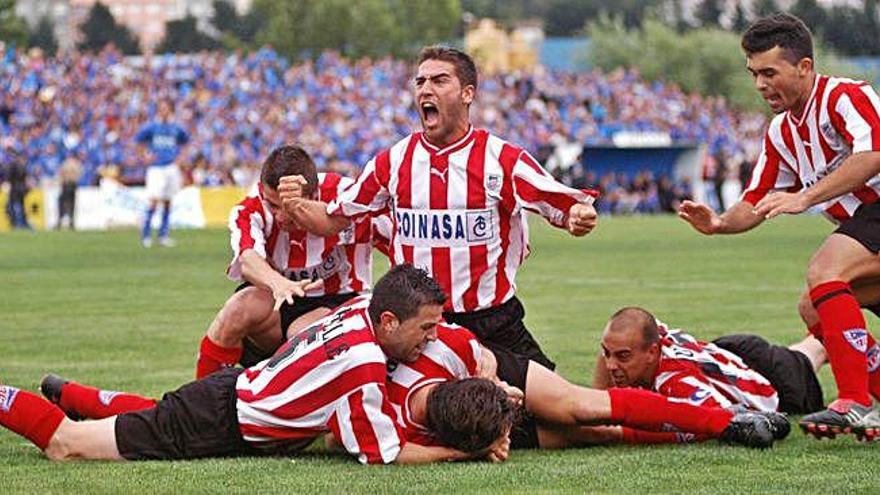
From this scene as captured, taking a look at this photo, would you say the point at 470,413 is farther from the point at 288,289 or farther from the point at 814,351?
the point at 814,351

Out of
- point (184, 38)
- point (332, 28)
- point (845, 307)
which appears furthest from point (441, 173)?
point (184, 38)

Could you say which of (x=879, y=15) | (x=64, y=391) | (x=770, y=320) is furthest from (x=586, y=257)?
(x=879, y=15)

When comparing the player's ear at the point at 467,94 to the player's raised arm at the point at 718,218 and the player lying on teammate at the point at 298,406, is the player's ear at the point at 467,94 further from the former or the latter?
the player lying on teammate at the point at 298,406

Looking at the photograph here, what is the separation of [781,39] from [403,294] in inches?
88.1

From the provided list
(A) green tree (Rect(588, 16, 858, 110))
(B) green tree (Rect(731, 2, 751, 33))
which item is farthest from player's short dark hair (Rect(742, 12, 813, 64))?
(B) green tree (Rect(731, 2, 751, 33))

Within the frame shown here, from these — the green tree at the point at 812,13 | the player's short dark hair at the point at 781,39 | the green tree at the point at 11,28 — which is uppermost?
the green tree at the point at 812,13

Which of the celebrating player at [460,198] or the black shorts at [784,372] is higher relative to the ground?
the celebrating player at [460,198]

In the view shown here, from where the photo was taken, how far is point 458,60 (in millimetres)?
8023

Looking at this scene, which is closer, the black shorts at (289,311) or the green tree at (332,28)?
the black shorts at (289,311)

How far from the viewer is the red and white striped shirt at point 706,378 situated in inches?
308

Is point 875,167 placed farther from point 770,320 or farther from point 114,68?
point 114,68

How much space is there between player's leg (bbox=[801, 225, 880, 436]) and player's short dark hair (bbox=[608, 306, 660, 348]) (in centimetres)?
74

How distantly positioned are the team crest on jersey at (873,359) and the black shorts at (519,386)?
169 cm

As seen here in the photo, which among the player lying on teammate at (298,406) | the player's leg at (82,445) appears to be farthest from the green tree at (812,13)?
the player's leg at (82,445)
